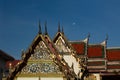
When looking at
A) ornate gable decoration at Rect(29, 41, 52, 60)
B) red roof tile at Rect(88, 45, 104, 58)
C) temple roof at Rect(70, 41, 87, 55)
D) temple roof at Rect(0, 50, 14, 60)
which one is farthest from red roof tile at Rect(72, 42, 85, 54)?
ornate gable decoration at Rect(29, 41, 52, 60)

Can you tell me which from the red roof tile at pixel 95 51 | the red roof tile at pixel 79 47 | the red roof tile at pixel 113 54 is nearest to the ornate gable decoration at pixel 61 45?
the red roof tile at pixel 79 47

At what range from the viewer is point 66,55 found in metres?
23.3

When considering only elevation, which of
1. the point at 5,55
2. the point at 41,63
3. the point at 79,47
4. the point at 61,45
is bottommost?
the point at 41,63

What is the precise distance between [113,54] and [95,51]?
1.96 meters

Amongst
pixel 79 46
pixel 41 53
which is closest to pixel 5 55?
pixel 79 46

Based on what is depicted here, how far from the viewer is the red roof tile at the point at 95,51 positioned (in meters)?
32.2

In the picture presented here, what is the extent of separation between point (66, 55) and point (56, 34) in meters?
1.94

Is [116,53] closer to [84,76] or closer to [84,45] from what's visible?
[84,45]

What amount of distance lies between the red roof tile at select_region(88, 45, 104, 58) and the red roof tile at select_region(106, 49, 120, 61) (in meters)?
0.74

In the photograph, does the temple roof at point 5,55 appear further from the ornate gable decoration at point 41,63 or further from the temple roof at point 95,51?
the ornate gable decoration at point 41,63

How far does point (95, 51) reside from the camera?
32562 millimetres

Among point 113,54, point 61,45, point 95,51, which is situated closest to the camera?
point 61,45

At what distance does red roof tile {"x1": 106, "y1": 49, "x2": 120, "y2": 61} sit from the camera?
107 ft

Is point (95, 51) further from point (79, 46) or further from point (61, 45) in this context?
point (61, 45)
